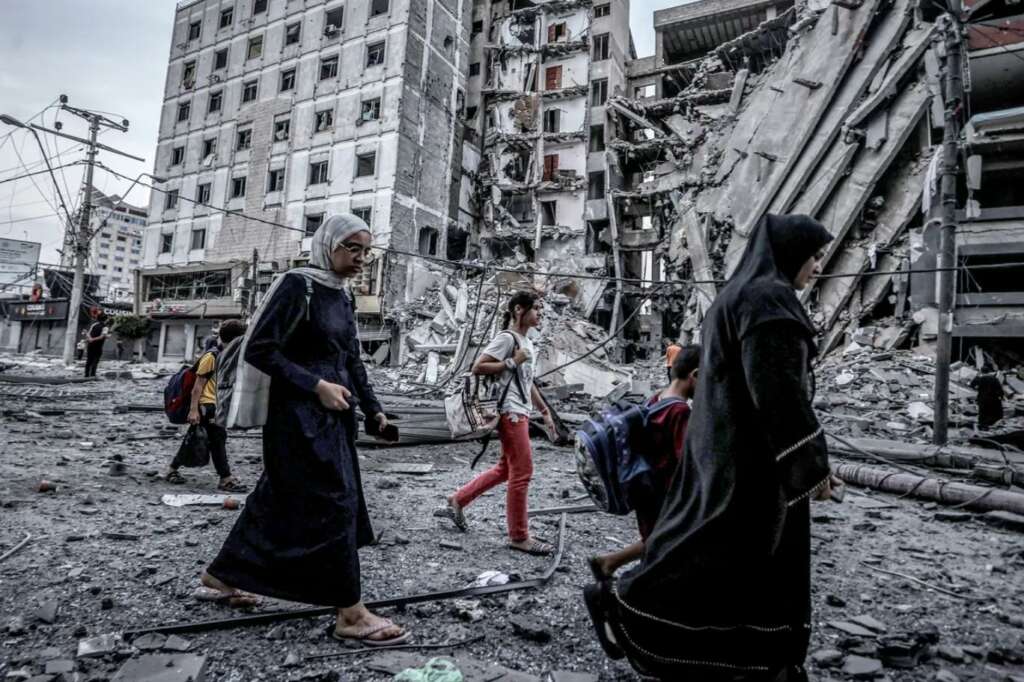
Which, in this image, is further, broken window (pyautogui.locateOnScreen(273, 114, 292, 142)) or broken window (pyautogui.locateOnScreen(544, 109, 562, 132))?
broken window (pyautogui.locateOnScreen(544, 109, 562, 132))

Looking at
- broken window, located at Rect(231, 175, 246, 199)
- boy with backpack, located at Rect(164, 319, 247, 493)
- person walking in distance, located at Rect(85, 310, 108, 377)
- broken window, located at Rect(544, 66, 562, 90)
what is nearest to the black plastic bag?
boy with backpack, located at Rect(164, 319, 247, 493)

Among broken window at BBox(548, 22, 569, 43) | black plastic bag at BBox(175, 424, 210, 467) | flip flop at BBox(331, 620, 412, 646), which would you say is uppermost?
broken window at BBox(548, 22, 569, 43)

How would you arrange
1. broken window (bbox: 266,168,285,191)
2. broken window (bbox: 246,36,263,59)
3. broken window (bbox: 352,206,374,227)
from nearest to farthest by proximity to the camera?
broken window (bbox: 352,206,374,227) → broken window (bbox: 266,168,285,191) → broken window (bbox: 246,36,263,59)

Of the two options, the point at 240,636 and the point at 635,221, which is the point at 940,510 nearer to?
the point at 240,636

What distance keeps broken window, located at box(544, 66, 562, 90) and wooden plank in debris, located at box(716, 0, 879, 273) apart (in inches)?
551

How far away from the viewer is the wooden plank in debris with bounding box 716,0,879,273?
49.5ft

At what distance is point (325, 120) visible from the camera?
2766 centimetres

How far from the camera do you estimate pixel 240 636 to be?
2.29m

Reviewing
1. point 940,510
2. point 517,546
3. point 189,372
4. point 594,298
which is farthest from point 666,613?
point 594,298

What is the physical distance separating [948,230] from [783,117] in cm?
1072

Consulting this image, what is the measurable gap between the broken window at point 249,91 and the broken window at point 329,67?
15.4 ft

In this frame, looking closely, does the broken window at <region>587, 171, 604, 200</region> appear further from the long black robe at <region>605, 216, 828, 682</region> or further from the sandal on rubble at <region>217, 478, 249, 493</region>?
the long black robe at <region>605, 216, 828, 682</region>

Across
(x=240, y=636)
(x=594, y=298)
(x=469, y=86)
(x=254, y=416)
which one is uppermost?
(x=469, y=86)

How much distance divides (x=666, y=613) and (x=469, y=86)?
111 ft
